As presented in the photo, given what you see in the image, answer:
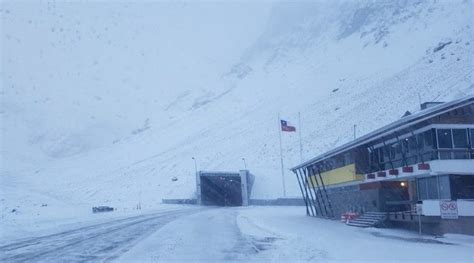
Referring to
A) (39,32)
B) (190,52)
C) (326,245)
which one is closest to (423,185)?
(326,245)

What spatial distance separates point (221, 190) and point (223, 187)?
0.98m

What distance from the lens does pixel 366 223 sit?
2612cm

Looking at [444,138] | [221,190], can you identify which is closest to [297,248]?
[444,138]

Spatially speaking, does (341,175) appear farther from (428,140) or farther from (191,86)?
(191,86)

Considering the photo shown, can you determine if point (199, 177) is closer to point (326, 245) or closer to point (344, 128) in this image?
point (344, 128)

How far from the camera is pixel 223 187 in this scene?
236 ft

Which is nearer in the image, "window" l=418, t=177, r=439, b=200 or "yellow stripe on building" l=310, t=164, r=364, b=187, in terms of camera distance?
"window" l=418, t=177, r=439, b=200

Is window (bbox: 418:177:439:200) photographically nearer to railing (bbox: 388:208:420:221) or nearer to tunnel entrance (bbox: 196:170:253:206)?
railing (bbox: 388:208:420:221)

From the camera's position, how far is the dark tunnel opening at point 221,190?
66.9 m

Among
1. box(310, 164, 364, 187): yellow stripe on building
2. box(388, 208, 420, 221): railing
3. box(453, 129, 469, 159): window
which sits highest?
box(453, 129, 469, 159): window

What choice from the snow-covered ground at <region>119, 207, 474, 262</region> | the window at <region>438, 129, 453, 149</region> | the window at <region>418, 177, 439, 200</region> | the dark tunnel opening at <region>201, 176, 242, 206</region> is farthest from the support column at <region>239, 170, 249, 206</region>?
the window at <region>438, 129, 453, 149</region>

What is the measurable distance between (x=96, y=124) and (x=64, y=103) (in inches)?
296

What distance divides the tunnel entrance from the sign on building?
42.7 m

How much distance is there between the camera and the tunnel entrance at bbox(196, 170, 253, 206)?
2463 inches
